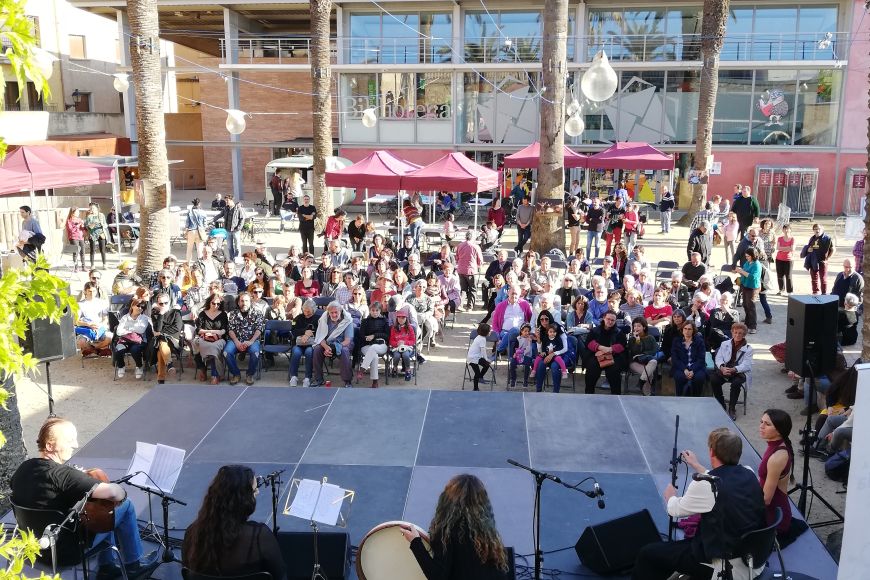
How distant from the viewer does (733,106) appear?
29.0m

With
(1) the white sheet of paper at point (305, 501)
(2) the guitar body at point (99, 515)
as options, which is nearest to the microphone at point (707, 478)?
(1) the white sheet of paper at point (305, 501)

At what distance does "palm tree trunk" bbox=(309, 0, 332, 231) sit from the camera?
2244 centimetres

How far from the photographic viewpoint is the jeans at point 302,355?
11827 mm

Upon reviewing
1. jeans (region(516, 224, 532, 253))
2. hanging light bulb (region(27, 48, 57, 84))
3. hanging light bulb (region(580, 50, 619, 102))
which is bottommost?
jeans (region(516, 224, 532, 253))

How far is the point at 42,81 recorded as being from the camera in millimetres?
3502

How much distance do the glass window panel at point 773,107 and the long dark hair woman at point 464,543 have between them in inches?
1080

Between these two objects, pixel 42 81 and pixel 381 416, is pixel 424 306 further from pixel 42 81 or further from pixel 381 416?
pixel 42 81

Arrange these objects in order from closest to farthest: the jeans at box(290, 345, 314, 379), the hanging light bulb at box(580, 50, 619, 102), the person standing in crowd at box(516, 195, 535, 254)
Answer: the hanging light bulb at box(580, 50, 619, 102)
the jeans at box(290, 345, 314, 379)
the person standing in crowd at box(516, 195, 535, 254)

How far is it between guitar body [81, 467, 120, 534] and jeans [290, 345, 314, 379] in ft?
19.2

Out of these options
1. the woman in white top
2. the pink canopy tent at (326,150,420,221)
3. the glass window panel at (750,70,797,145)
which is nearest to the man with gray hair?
the pink canopy tent at (326,150,420,221)

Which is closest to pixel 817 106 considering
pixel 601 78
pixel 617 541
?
pixel 601 78

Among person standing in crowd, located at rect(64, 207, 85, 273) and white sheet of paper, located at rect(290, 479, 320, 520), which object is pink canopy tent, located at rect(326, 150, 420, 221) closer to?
person standing in crowd, located at rect(64, 207, 85, 273)

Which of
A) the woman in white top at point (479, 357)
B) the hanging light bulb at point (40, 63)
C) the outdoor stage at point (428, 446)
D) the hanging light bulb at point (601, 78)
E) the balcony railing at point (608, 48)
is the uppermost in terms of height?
the balcony railing at point (608, 48)

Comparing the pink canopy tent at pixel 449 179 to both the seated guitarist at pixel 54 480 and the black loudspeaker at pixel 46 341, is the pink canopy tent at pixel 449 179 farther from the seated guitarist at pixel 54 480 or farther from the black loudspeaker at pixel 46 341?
the seated guitarist at pixel 54 480
